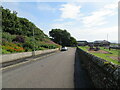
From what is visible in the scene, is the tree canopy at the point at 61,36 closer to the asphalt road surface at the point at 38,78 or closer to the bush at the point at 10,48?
the bush at the point at 10,48

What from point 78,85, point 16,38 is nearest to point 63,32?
point 16,38

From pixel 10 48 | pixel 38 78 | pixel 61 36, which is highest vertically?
pixel 61 36

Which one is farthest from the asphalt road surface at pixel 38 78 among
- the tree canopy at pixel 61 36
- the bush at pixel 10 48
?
the tree canopy at pixel 61 36

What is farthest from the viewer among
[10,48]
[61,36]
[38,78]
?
[61,36]

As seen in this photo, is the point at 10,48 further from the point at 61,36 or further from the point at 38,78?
the point at 61,36

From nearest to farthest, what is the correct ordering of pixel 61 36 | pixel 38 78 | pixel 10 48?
pixel 38 78
pixel 10 48
pixel 61 36

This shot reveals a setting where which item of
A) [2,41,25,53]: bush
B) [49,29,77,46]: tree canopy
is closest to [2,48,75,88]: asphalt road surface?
[2,41,25,53]: bush

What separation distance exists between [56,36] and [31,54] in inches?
3066

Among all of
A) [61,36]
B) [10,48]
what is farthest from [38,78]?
[61,36]

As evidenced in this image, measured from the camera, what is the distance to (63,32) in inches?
3871

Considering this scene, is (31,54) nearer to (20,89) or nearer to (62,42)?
A: (20,89)

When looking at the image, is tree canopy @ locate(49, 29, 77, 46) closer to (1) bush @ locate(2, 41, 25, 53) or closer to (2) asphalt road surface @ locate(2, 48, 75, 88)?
(1) bush @ locate(2, 41, 25, 53)

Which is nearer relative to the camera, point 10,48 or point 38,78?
point 38,78

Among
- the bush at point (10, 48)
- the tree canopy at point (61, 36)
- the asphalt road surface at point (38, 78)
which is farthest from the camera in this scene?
the tree canopy at point (61, 36)
